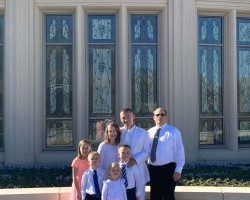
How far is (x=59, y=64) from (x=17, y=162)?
8.29 feet

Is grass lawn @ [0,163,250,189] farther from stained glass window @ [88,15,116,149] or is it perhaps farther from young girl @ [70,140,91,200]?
Answer: young girl @ [70,140,91,200]

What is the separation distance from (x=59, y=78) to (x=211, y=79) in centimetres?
376

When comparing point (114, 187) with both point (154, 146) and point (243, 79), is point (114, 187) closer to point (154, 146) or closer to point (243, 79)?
point (154, 146)

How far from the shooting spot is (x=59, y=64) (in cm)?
1212

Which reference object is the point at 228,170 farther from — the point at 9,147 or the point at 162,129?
the point at 9,147

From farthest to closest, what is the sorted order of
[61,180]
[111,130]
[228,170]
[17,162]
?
[17,162]
[228,170]
[61,180]
[111,130]

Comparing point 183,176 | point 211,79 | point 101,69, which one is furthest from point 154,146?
point 211,79

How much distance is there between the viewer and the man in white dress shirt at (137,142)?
6.69 meters

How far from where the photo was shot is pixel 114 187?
6332 mm

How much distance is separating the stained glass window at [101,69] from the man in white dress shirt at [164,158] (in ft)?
17.1

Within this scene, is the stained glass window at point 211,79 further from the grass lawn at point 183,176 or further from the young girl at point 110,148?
the young girl at point 110,148

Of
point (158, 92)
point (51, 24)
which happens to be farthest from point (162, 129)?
point (51, 24)

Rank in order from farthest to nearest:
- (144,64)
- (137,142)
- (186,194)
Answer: (144,64) < (186,194) < (137,142)

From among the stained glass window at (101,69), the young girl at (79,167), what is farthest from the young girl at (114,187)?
the stained glass window at (101,69)
